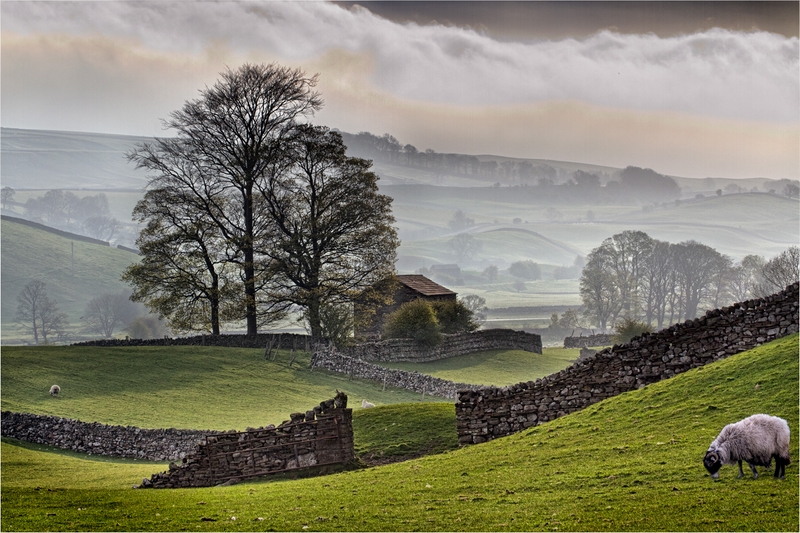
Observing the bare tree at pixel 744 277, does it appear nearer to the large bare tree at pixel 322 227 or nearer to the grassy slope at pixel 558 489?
the large bare tree at pixel 322 227

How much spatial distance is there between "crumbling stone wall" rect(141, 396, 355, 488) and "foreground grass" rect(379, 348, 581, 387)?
1088 inches

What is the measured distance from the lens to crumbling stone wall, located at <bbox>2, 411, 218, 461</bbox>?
2931 centimetres

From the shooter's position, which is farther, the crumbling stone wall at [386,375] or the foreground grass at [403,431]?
the crumbling stone wall at [386,375]

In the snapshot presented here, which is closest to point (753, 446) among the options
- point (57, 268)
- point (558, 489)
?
point (558, 489)

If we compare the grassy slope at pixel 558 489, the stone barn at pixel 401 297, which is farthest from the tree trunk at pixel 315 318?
the grassy slope at pixel 558 489

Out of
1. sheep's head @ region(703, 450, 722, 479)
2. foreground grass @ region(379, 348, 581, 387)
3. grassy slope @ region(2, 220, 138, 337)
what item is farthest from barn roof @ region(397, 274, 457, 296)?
grassy slope @ region(2, 220, 138, 337)

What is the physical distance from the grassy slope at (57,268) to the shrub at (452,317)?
4785 inches

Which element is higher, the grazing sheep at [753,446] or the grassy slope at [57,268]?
the grassy slope at [57,268]

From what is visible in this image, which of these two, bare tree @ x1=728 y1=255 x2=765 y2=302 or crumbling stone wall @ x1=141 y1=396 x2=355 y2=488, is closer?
crumbling stone wall @ x1=141 y1=396 x2=355 y2=488

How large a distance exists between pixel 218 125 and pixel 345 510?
43.4 meters

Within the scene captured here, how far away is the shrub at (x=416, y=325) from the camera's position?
57.2 m

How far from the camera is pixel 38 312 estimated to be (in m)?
150

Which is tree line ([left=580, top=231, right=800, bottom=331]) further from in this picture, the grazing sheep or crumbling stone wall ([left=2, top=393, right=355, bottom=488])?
the grazing sheep

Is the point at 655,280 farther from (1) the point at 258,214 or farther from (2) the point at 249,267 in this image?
(2) the point at 249,267
